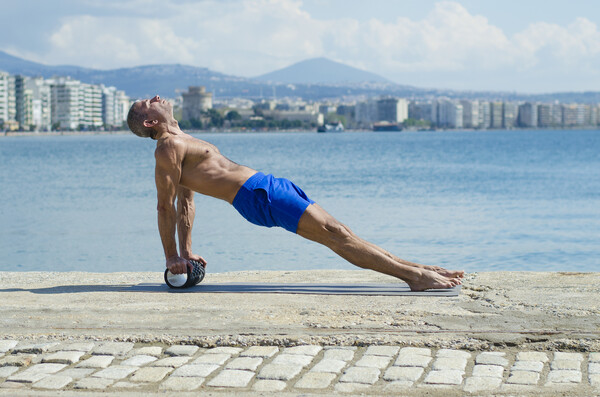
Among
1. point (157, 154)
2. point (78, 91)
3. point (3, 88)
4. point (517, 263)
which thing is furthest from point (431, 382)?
point (78, 91)

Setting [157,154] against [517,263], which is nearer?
[157,154]

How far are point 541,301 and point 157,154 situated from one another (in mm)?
2737

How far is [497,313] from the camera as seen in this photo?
17.2 ft

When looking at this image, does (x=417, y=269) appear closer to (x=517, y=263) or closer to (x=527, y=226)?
(x=517, y=263)

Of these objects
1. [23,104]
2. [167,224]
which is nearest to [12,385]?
[167,224]

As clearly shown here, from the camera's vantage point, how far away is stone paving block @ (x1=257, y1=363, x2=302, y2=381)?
4.07 m

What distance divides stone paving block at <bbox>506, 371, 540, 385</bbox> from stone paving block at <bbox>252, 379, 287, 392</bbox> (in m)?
1.04

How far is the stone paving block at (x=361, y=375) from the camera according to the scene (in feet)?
13.1

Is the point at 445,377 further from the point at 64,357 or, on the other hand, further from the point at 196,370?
the point at 64,357

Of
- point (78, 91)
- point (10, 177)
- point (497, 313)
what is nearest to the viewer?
point (497, 313)

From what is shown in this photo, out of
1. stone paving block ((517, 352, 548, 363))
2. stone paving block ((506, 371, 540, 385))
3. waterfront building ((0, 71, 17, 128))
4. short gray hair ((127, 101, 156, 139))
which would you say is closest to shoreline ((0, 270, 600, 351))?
stone paving block ((517, 352, 548, 363))

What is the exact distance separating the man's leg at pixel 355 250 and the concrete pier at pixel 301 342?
8.8 inches

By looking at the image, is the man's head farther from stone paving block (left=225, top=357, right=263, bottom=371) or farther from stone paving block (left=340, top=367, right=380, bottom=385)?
stone paving block (left=340, top=367, right=380, bottom=385)

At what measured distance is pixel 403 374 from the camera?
160 inches
